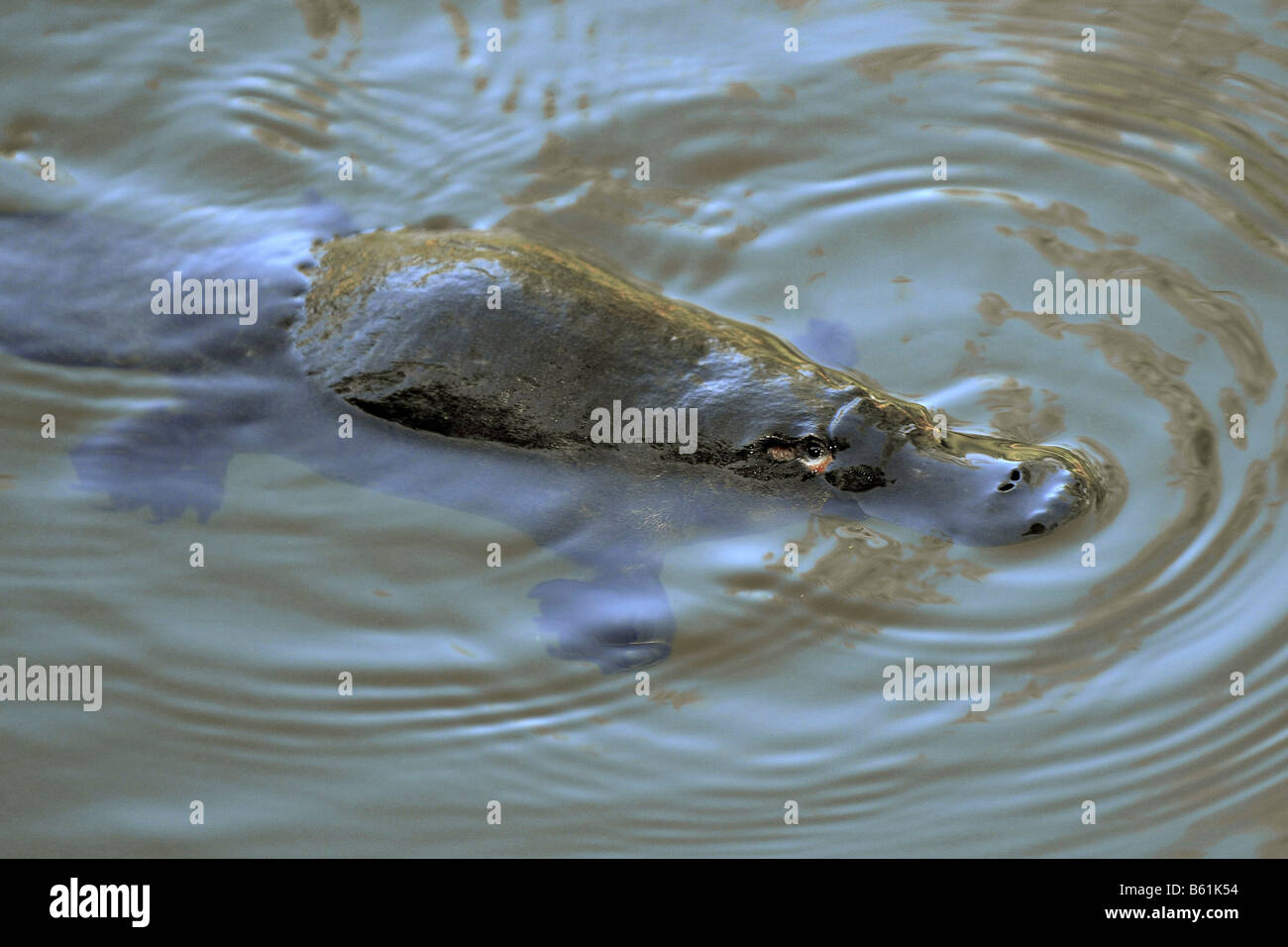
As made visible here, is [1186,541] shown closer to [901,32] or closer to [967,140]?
[967,140]

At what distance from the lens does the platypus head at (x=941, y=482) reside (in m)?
4.17

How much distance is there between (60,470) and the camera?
4.54 metres

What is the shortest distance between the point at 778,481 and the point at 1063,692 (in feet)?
3.69

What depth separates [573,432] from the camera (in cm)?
418

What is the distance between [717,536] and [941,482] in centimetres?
79

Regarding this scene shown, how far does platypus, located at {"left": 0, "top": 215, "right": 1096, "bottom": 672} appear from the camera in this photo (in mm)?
4129
